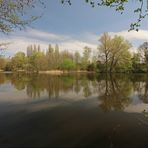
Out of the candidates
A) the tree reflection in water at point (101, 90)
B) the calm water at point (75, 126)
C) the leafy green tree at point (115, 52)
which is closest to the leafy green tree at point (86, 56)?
the leafy green tree at point (115, 52)

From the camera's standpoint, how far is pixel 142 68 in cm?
5969

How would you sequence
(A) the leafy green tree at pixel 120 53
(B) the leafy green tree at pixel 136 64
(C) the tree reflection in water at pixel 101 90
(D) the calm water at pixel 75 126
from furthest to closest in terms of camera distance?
(B) the leafy green tree at pixel 136 64, (A) the leafy green tree at pixel 120 53, (C) the tree reflection in water at pixel 101 90, (D) the calm water at pixel 75 126

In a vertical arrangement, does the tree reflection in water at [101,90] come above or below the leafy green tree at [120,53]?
below

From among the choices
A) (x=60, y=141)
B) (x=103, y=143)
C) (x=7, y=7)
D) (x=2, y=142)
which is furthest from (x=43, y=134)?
(x=7, y=7)

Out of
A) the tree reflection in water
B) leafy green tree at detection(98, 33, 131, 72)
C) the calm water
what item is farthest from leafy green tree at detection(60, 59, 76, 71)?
the calm water

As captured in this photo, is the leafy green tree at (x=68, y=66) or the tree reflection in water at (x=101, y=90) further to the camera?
the leafy green tree at (x=68, y=66)

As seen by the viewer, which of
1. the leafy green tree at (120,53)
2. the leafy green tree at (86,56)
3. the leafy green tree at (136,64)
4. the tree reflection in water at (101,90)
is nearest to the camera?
the tree reflection in water at (101,90)

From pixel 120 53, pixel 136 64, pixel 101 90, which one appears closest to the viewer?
pixel 101 90

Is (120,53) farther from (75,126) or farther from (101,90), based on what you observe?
(75,126)

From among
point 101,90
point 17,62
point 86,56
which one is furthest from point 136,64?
point 17,62

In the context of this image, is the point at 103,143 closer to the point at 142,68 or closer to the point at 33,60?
the point at 142,68

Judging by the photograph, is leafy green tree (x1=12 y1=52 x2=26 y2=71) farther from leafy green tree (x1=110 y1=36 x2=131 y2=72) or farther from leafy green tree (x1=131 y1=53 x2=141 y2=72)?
leafy green tree (x1=131 y1=53 x2=141 y2=72)

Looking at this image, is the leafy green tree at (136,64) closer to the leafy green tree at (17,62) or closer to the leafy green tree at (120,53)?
the leafy green tree at (120,53)

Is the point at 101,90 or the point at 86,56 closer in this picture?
the point at 101,90
